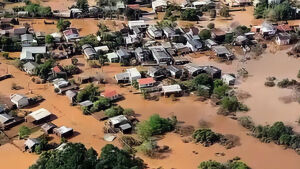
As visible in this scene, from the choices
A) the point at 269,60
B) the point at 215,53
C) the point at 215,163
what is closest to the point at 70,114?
the point at 215,163

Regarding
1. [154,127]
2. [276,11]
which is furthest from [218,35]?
[154,127]

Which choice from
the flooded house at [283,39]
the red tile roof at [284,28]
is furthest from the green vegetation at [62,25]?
the red tile roof at [284,28]

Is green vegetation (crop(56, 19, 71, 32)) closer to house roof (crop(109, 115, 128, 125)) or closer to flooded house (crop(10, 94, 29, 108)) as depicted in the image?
flooded house (crop(10, 94, 29, 108))

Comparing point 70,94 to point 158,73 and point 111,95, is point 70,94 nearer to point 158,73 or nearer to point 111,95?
point 111,95

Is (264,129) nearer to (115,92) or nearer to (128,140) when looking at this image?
(128,140)

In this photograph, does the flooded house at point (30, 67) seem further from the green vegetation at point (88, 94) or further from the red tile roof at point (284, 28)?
the red tile roof at point (284, 28)
